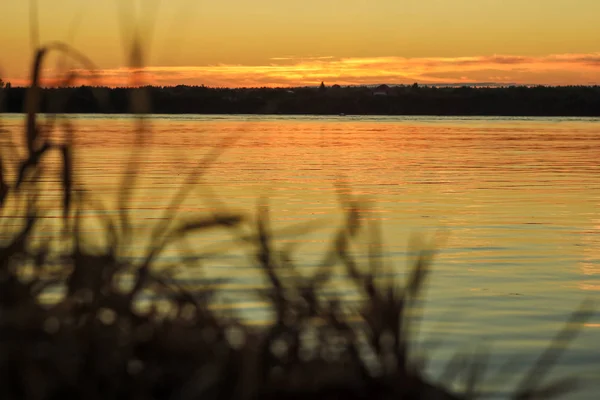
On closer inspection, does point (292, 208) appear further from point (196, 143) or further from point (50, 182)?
point (196, 143)

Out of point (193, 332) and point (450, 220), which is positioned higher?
point (193, 332)

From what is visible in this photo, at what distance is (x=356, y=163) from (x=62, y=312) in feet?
120

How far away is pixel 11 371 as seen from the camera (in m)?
3.06

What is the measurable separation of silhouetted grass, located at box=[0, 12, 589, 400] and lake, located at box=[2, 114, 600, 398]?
1.00ft

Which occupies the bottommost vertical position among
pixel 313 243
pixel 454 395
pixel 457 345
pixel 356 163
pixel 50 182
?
pixel 356 163

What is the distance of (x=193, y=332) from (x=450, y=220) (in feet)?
56.7

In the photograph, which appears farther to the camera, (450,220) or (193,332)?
(450,220)

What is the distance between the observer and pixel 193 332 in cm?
341

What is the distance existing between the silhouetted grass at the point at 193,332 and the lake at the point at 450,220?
305mm

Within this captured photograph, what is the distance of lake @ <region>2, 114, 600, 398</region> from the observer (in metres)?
9.97

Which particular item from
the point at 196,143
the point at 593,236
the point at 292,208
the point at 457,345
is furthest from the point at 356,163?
the point at 457,345

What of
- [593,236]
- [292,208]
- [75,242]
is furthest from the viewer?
[292,208]

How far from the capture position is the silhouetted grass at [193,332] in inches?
122

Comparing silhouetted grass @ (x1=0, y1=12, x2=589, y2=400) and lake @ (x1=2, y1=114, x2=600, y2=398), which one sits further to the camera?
lake @ (x1=2, y1=114, x2=600, y2=398)
